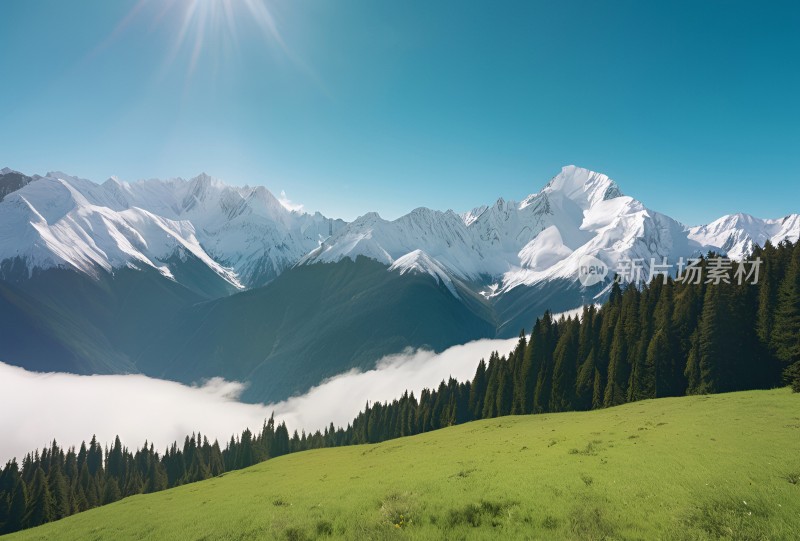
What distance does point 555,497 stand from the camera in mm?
20219

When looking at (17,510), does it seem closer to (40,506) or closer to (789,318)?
(40,506)

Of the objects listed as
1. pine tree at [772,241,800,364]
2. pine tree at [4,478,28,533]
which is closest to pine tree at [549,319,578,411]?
pine tree at [772,241,800,364]

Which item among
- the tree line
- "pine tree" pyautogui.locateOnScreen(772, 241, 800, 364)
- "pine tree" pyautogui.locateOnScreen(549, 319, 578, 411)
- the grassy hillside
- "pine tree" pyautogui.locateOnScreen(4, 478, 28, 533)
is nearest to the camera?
the grassy hillside

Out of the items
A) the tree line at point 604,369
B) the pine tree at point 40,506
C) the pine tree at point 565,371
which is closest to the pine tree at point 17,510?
the tree line at point 604,369

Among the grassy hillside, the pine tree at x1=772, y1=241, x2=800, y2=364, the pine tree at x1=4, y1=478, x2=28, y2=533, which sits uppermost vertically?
the pine tree at x1=772, y1=241, x2=800, y2=364

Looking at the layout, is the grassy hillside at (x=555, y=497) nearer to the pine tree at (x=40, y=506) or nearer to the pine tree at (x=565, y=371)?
the pine tree at (x=565, y=371)

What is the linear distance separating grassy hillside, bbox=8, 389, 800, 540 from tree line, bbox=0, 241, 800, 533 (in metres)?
31.6

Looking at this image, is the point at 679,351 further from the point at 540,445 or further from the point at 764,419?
the point at 540,445

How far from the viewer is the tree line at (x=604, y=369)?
220 feet

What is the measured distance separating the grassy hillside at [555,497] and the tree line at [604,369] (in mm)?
31575

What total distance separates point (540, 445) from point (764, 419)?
18902 millimetres

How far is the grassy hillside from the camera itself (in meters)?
17.0

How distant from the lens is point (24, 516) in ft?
300

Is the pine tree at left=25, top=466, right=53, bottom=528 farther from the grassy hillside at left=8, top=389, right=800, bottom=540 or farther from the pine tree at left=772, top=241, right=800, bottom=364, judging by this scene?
the pine tree at left=772, top=241, right=800, bottom=364
